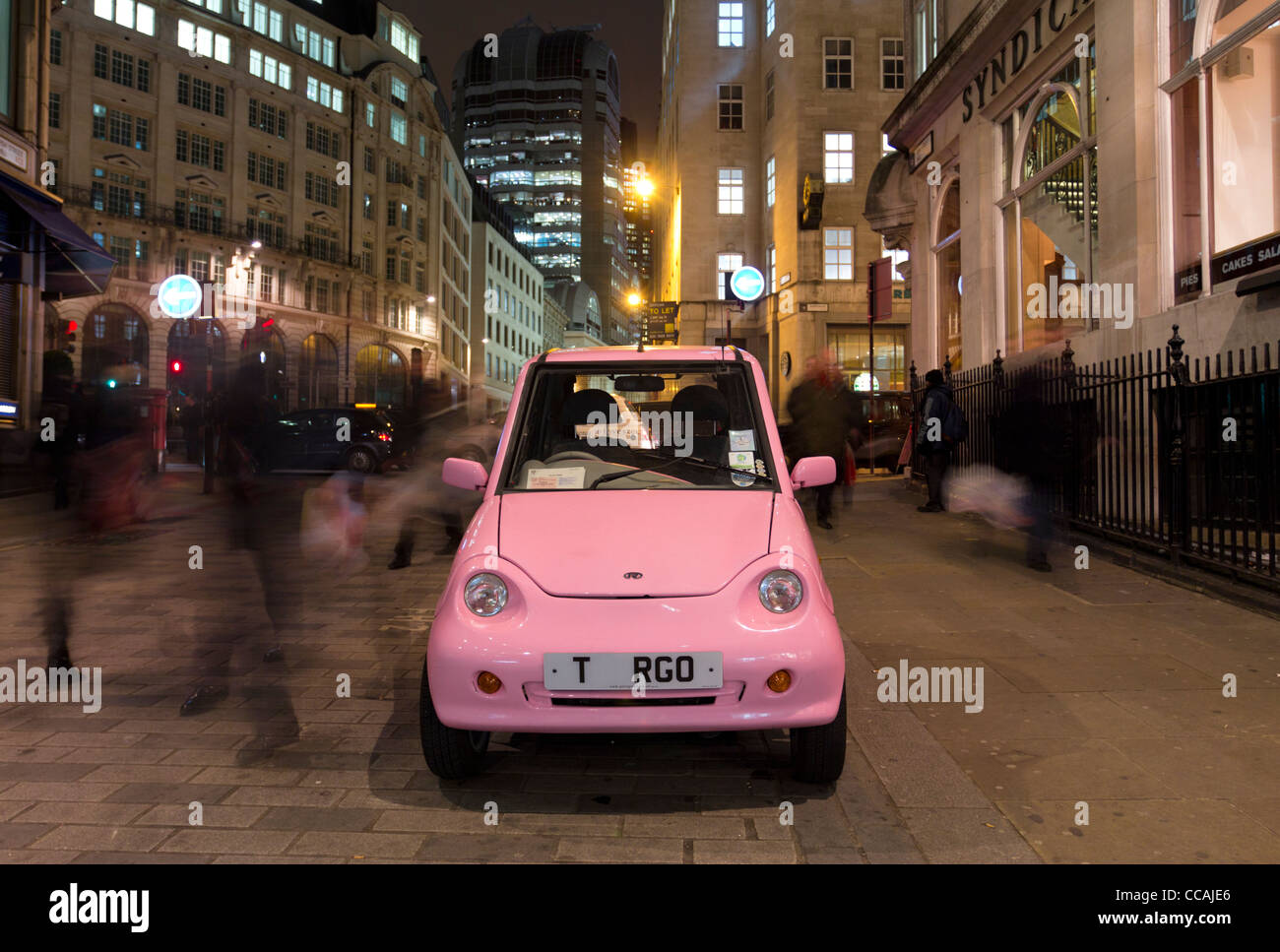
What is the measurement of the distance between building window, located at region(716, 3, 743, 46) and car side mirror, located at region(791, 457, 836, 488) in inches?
1481

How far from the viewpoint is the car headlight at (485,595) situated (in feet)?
10.7

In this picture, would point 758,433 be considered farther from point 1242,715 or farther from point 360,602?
point 360,602

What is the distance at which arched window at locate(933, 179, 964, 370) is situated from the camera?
643 inches

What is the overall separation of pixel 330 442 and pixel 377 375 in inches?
1556

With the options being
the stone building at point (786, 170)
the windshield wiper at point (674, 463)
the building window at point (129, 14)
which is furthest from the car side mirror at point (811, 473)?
the building window at point (129, 14)

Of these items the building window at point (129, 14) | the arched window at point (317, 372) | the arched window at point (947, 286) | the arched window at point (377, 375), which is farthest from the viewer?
the arched window at point (377, 375)

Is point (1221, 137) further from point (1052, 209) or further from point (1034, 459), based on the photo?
point (1034, 459)

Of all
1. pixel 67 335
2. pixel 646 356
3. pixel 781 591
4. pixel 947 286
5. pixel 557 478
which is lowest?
pixel 781 591

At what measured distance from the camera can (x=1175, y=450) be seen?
23.6 ft

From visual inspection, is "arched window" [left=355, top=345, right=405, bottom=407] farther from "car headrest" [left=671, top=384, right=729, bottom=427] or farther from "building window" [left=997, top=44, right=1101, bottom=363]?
"car headrest" [left=671, top=384, right=729, bottom=427]

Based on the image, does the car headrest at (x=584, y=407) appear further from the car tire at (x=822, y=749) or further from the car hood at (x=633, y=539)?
the car tire at (x=822, y=749)

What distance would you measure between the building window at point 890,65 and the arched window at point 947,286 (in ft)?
61.3

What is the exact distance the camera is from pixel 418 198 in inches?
2469

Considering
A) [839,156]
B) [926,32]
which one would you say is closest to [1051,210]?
[926,32]
